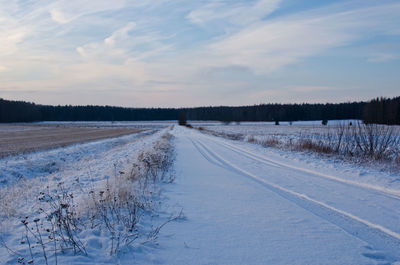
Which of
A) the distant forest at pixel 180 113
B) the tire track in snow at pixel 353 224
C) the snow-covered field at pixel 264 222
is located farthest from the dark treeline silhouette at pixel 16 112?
the tire track in snow at pixel 353 224

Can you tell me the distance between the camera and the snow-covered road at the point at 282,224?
3777 mm

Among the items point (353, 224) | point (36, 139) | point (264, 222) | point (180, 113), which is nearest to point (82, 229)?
point (264, 222)

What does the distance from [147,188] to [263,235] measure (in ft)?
14.0

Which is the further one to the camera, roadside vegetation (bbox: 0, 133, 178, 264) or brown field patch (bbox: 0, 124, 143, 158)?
brown field patch (bbox: 0, 124, 143, 158)

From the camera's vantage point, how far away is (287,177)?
960 cm

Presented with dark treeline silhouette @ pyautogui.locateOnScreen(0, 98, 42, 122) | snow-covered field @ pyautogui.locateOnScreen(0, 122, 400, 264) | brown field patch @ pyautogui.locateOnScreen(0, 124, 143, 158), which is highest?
dark treeline silhouette @ pyautogui.locateOnScreen(0, 98, 42, 122)

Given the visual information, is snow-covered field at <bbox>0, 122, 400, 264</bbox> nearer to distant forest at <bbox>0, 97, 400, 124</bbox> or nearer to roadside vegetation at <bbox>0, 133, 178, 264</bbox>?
roadside vegetation at <bbox>0, 133, 178, 264</bbox>

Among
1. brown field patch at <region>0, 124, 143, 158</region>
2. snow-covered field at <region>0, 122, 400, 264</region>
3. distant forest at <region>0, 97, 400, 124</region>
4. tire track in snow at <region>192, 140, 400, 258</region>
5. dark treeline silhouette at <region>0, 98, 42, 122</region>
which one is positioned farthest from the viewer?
distant forest at <region>0, 97, 400, 124</region>

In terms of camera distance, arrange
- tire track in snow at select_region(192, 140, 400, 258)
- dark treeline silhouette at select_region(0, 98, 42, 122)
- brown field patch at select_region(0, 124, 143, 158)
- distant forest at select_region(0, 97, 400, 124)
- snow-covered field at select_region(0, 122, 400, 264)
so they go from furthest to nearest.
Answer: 1. distant forest at select_region(0, 97, 400, 124)
2. dark treeline silhouette at select_region(0, 98, 42, 122)
3. brown field patch at select_region(0, 124, 143, 158)
4. tire track in snow at select_region(192, 140, 400, 258)
5. snow-covered field at select_region(0, 122, 400, 264)

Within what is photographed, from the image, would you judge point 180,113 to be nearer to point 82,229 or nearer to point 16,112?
point 16,112

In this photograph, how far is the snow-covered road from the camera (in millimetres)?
Result: 3777

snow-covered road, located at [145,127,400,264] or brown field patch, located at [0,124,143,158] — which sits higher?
snow-covered road, located at [145,127,400,264]

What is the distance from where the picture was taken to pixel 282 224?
4.98m

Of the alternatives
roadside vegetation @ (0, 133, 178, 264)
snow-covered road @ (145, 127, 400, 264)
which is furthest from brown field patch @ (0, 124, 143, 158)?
snow-covered road @ (145, 127, 400, 264)
